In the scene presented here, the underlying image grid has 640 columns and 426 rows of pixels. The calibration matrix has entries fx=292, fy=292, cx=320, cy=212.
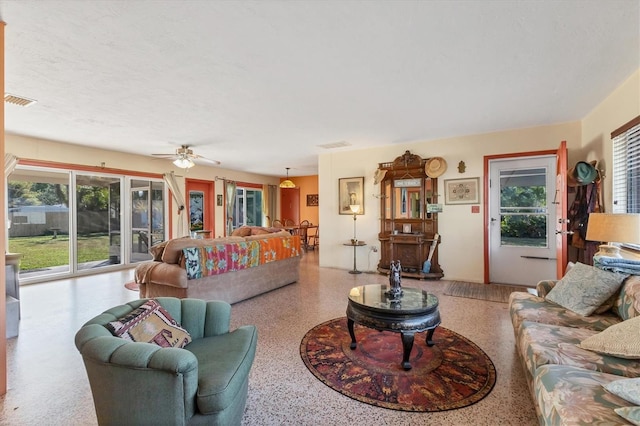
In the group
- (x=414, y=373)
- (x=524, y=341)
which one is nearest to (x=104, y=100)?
(x=414, y=373)

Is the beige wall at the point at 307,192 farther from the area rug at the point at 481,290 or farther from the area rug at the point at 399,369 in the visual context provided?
the area rug at the point at 399,369

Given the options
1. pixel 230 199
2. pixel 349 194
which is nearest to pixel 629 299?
pixel 349 194

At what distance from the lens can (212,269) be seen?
142 inches

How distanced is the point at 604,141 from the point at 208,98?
4.60m

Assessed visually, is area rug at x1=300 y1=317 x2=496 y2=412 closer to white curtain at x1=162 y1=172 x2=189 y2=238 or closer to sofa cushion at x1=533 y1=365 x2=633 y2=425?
sofa cushion at x1=533 y1=365 x2=633 y2=425

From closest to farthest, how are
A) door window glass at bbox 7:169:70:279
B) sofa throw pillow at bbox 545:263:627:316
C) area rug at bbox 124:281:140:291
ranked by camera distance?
sofa throw pillow at bbox 545:263:627:316
area rug at bbox 124:281:140:291
door window glass at bbox 7:169:70:279

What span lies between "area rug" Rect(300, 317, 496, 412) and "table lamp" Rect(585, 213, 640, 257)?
1.33m

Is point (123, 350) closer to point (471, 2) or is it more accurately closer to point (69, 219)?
point (471, 2)

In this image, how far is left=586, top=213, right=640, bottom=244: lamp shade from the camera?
2.09 meters

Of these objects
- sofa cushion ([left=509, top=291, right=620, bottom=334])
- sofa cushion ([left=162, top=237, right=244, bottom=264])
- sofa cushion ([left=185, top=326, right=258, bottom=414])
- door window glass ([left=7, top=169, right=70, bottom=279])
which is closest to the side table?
sofa cushion ([left=162, top=237, right=244, bottom=264])

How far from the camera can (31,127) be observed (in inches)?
171

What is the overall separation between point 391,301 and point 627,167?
277 centimetres

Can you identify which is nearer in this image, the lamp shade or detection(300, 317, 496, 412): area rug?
detection(300, 317, 496, 412): area rug

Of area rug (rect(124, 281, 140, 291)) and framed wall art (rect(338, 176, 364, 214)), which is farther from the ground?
framed wall art (rect(338, 176, 364, 214))
